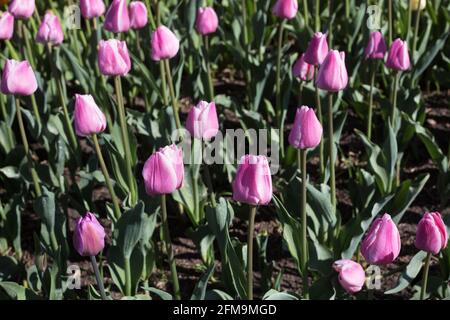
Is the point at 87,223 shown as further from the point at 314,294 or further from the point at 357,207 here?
the point at 357,207

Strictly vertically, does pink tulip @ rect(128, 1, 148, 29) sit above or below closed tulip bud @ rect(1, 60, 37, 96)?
above

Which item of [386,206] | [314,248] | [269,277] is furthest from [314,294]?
[386,206]

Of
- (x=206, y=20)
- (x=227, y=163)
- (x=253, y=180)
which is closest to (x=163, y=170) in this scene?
(x=253, y=180)

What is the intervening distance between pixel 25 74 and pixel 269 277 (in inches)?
36.4

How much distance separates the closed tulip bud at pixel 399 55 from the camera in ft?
8.36

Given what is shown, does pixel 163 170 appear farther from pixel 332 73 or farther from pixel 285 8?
pixel 285 8

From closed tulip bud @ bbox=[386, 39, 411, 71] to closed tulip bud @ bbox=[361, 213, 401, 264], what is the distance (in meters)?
0.87

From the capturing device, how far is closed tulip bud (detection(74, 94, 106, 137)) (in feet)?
6.78

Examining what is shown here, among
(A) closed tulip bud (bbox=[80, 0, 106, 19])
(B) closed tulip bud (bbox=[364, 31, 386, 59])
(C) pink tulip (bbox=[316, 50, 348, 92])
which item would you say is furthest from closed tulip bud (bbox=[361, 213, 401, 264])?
(A) closed tulip bud (bbox=[80, 0, 106, 19])

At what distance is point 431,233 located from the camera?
1.83 m

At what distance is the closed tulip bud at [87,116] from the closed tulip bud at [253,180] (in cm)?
46

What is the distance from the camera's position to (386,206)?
100 inches

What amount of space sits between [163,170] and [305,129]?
350 millimetres

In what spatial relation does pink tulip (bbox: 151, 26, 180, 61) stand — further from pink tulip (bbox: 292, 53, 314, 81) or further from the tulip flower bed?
pink tulip (bbox: 292, 53, 314, 81)
